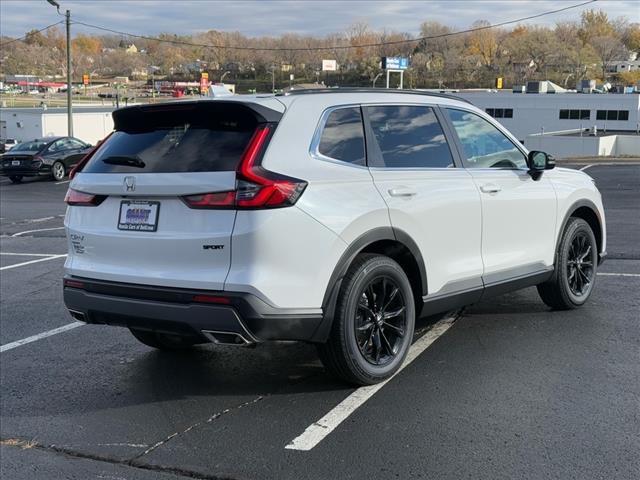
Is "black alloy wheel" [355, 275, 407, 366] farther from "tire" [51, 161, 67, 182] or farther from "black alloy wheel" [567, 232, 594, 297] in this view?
"tire" [51, 161, 67, 182]

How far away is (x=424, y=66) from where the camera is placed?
131m

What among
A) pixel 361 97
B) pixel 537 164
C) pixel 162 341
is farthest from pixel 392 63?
pixel 361 97

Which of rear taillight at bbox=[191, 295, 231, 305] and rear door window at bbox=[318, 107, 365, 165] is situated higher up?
rear door window at bbox=[318, 107, 365, 165]

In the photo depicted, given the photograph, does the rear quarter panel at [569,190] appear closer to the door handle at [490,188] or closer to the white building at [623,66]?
the door handle at [490,188]

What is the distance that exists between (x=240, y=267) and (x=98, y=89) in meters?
128

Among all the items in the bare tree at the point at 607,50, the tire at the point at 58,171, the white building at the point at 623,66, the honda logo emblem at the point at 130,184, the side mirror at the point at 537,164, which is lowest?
the tire at the point at 58,171

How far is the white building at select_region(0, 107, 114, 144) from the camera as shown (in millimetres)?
49938

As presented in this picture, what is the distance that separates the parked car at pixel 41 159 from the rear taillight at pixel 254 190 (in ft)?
74.6

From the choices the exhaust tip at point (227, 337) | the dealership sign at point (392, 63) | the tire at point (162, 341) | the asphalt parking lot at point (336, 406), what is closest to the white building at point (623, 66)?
the dealership sign at point (392, 63)

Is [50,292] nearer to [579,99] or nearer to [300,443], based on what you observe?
[300,443]

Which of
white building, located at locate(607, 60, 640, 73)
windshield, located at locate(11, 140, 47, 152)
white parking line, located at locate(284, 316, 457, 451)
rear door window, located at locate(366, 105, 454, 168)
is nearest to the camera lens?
white parking line, located at locate(284, 316, 457, 451)

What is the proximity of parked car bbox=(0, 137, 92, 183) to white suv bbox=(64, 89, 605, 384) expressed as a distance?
22.1m

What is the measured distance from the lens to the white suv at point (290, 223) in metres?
3.94

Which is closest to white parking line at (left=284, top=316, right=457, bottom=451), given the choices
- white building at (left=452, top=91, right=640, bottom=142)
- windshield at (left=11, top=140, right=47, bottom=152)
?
windshield at (left=11, top=140, right=47, bottom=152)
